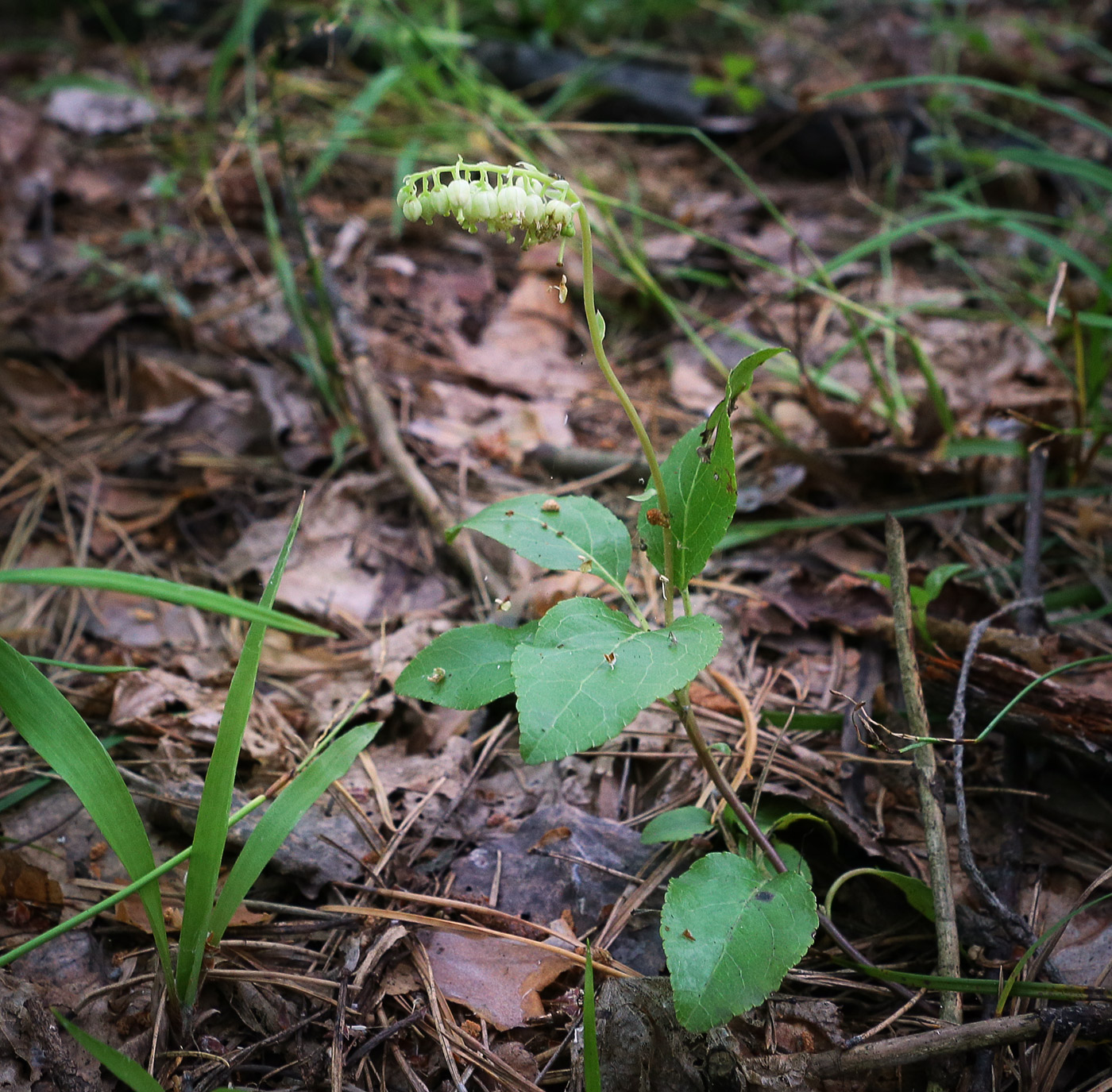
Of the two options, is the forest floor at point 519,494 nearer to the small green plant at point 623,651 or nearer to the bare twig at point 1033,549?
the bare twig at point 1033,549

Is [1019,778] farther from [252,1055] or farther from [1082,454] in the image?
[252,1055]

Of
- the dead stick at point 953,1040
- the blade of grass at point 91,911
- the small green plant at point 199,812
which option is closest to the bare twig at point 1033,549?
the dead stick at point 953,1040

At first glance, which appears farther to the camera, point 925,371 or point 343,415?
point 343,415

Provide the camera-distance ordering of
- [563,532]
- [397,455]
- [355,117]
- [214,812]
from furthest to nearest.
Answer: [355,117]
[397,455]
[563,532]
[214,812]

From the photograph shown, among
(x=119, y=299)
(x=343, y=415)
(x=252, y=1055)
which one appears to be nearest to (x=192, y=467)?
(x=343, y=415)

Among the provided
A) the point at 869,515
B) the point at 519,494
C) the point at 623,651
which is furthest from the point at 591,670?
the point at 519,494

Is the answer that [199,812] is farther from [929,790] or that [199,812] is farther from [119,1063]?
[929,790]
